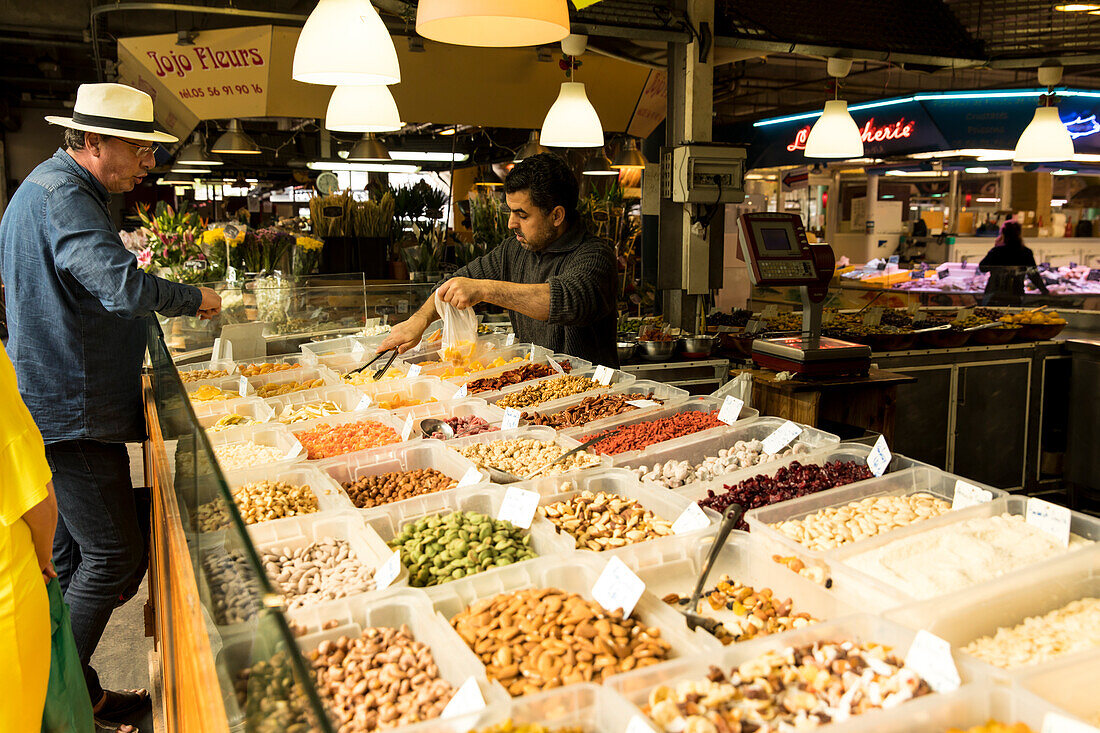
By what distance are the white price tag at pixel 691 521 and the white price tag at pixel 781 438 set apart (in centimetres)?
56

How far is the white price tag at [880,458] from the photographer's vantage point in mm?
2107

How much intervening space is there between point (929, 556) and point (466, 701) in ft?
3.35

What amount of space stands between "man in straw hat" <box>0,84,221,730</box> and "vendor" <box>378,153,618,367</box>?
1.00m

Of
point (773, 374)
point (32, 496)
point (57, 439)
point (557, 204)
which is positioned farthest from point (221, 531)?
point (773, 374)

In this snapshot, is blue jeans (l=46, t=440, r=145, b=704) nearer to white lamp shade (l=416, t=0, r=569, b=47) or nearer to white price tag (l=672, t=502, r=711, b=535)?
white lamp shade (l=416, t=0, r=569, b=47)

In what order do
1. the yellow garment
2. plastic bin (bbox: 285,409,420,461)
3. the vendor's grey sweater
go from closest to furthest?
the yellow garment
plastic bin (bbox: 285,409,420,461)
the vendor's grey sweater

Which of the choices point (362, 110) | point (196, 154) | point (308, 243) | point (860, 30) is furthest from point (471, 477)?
point (196, 154)

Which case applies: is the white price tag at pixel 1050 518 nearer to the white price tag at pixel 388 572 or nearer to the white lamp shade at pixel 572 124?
the white price tag at pixel 388 572

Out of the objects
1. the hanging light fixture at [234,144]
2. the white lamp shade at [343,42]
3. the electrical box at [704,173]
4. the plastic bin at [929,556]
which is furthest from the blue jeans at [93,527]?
the hanging light fixture at [234,144]

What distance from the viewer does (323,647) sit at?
1.45m

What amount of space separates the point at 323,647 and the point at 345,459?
101cm

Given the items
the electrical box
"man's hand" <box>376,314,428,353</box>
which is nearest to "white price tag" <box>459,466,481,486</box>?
"man's hand" <box>376,314,428,353</box>

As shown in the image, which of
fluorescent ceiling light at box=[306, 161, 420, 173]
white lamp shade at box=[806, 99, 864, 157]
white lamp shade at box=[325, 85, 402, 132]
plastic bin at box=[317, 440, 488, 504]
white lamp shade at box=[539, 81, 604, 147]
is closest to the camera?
plastic bin at box=[317, 440, 488, 504]

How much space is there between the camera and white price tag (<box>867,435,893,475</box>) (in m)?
2.11
